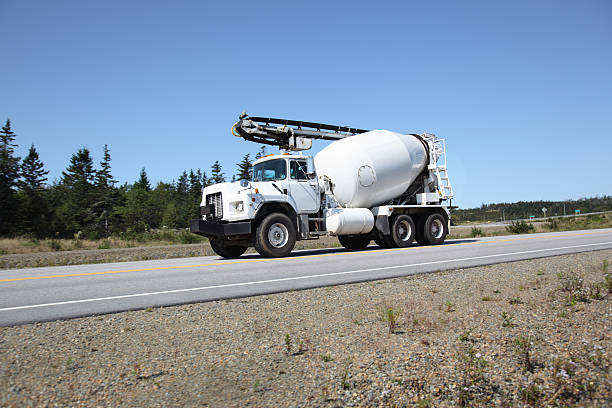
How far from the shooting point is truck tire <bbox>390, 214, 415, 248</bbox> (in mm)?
15281

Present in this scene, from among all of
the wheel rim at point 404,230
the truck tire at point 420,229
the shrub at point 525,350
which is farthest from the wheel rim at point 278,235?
the shrub at point 525,350

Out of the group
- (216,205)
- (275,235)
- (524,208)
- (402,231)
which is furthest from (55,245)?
(524,208)

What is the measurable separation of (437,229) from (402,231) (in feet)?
6.37

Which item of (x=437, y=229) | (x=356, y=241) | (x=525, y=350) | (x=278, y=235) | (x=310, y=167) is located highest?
(x=310, y=167)

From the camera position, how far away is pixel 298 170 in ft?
44.2

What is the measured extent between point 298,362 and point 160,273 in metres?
5.83

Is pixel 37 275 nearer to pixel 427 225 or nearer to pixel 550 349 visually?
pixel 550 349

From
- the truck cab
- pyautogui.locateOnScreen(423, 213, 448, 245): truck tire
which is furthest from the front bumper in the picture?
pyautogui.locateOnScreen(423, 213, 448, 245): truck tire

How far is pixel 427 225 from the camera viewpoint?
53.6 feet

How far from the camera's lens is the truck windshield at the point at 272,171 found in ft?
43.5

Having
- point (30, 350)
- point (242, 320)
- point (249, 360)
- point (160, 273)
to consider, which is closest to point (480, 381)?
point (249, 360)

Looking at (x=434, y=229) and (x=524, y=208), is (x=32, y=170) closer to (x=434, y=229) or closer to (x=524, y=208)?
(x=434, y=229)

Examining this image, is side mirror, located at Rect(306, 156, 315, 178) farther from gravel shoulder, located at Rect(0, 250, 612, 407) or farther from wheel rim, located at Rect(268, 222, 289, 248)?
gravel shoulder, located at Rect(0, 250, 612, 407)

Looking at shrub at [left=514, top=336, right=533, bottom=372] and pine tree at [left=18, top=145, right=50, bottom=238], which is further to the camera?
pine tree at [left=18, top=145, right=50, bottom=238]
